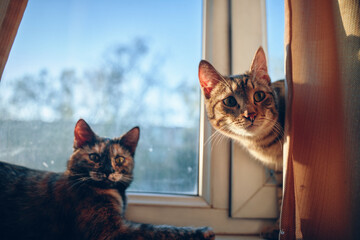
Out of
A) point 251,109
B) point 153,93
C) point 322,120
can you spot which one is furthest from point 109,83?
point 322,120

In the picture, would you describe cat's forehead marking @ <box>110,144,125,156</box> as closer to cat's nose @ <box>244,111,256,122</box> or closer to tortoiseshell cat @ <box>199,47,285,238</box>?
tortoiseshell cat @ <box>199,47,285,238</box>

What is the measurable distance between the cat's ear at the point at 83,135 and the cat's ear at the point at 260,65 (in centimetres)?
72

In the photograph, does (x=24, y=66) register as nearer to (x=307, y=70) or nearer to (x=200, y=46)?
(x=200, y=46)

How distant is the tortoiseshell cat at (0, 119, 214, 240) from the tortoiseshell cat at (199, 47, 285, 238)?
411 millimetres

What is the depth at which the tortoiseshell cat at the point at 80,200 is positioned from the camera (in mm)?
767

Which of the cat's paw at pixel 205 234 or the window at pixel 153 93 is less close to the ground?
the window at pixel 153 93

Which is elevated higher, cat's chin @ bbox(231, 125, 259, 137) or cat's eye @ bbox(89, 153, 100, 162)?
cat's chin @ bbox(231, 125, 259, 137)

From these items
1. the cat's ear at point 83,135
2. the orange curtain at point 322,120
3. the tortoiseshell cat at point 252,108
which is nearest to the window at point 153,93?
the tortoiseshell cat at point 252,108

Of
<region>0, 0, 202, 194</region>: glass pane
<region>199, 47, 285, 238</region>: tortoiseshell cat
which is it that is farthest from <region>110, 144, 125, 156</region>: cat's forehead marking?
<region>199, 47, 285, 238</region>: tortoiseshell cat

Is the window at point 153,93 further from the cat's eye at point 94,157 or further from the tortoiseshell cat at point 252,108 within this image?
the cat's eye at point 94,157

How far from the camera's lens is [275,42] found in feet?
3.94

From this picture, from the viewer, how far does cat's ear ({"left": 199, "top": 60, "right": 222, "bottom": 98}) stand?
1.00 meters

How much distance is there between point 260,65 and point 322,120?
35cm

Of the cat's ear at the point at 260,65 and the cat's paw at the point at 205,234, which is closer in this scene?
the cat's paw at the point at 205,234
